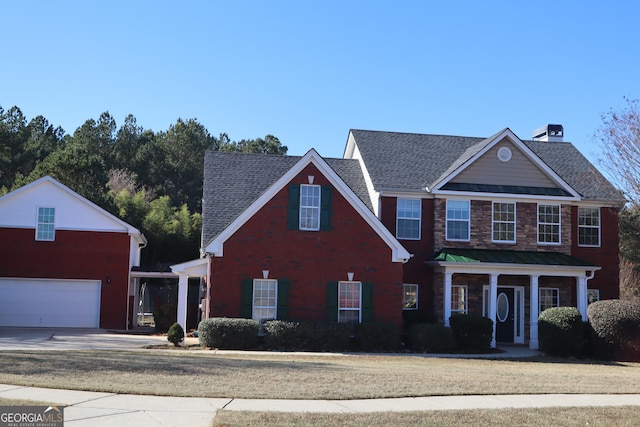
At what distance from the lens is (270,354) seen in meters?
21.3

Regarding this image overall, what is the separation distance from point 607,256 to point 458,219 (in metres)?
7.19

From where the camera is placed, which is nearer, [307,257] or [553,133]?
[307,257]

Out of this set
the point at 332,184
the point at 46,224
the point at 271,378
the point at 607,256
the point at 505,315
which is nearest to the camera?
the point at 271,378

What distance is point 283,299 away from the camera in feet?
78.4

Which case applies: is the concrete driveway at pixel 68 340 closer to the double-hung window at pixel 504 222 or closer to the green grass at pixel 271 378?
the green grass at pixel 271 378

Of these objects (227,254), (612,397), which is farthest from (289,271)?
(612,397)

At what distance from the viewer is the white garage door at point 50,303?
28.8 metres

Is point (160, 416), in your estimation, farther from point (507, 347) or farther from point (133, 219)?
point (133, 219)

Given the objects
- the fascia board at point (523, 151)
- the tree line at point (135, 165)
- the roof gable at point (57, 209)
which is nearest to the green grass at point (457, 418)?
the fascia board at point (523, 151)

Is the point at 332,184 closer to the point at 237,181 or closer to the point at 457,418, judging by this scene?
the point at 237,181

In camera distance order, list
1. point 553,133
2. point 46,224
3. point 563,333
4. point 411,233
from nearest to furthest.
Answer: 1. point 563,333
2. point 411,233
3. point 46,224
4. point 553,133

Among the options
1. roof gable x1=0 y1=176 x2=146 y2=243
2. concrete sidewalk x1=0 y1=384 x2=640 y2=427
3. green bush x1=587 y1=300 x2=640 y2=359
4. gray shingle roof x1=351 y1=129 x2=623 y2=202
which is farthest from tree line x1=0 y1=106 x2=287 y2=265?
concrete sidewalk x1=0 y1=384 x2=640 y2=427

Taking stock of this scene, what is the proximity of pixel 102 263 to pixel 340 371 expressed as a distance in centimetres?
1756

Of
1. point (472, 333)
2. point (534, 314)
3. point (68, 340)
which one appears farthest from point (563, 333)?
point (68, 340)
